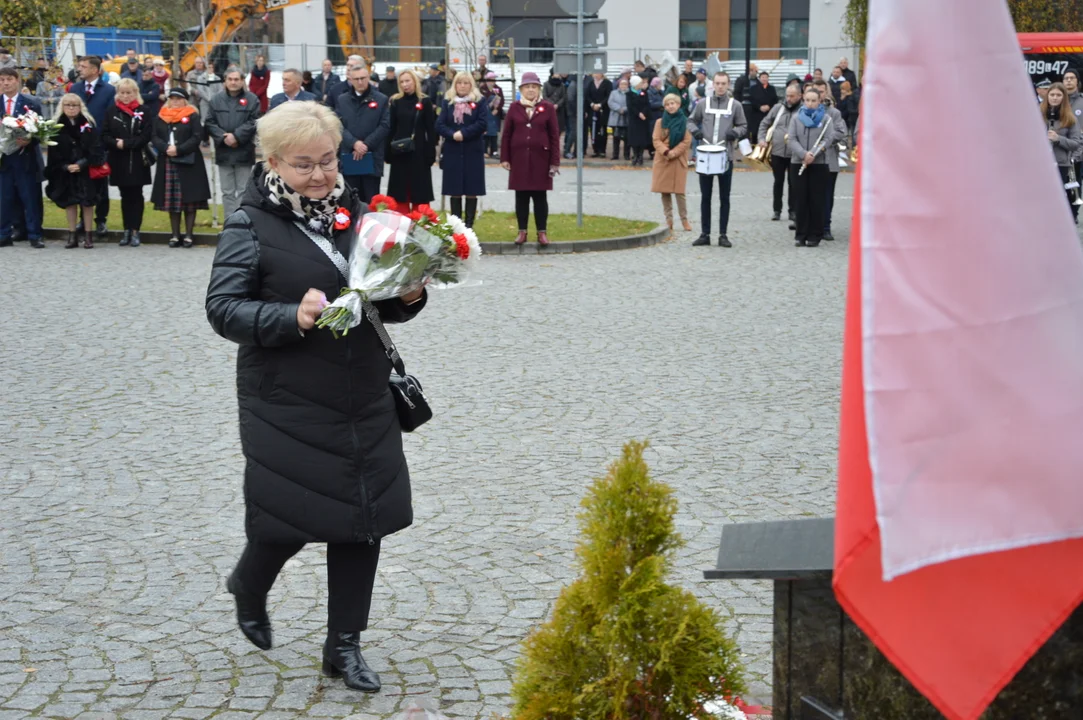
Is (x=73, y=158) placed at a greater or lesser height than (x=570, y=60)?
lesser

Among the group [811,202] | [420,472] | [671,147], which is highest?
[671,147]

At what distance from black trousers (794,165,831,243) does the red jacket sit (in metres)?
3.04

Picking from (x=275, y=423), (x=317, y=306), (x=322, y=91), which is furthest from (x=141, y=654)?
(x=322, y=91)

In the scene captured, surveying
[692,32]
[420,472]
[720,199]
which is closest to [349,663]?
[420,472]

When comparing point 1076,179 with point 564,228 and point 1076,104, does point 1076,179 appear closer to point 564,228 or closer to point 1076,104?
point 1076,104

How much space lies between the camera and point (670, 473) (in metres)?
6.89

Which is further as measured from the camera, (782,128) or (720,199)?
(782,128)

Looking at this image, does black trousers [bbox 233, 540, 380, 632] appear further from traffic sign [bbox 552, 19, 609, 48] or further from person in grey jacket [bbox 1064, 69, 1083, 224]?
traffic sign [bbox 552, 19, 609, 48]

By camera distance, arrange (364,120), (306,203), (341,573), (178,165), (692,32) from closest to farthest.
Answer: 1. (306,203)
2. (341,573)
3. (364,120)
4. (178,165)
5. (692,32)

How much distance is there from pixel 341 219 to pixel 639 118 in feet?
85.9

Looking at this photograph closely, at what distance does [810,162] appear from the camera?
1661cm

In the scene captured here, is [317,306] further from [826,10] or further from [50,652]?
[826,10]

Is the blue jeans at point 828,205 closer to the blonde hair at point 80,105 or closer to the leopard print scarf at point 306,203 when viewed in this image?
the blonde hair at point 80,105

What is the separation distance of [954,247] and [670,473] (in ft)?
15.5
